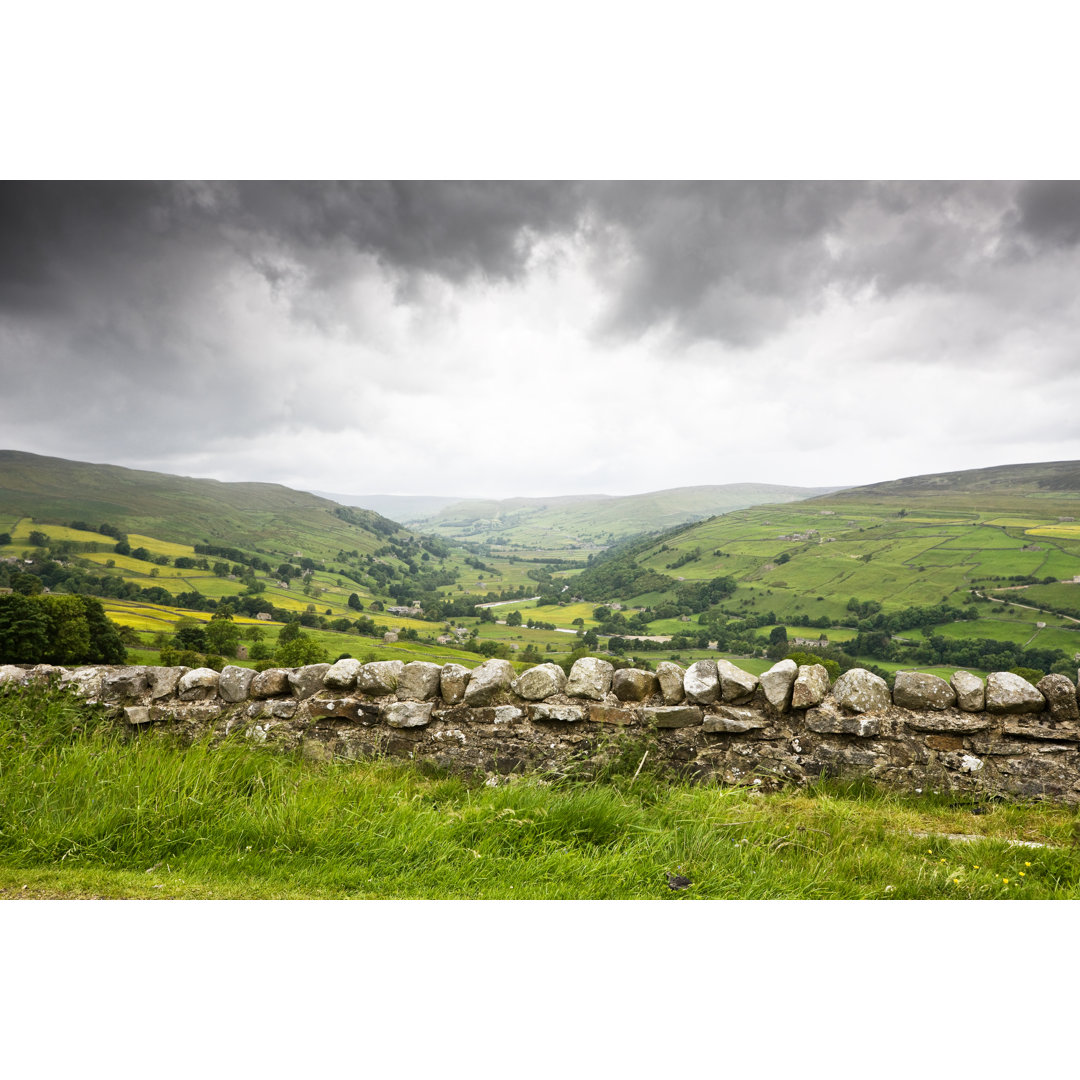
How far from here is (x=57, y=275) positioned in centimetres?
1114

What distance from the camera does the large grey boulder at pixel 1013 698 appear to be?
12.3 feet

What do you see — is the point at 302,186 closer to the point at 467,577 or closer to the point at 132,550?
the point at 132,550

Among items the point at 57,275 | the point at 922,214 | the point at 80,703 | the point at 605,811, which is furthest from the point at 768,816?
the point at 57,275

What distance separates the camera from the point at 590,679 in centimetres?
429

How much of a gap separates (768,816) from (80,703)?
596 cm

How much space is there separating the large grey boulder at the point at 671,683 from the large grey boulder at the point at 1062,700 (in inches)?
114

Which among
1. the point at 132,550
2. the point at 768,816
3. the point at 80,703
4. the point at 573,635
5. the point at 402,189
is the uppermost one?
the point at 402,189

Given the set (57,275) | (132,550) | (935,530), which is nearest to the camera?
(57,275)

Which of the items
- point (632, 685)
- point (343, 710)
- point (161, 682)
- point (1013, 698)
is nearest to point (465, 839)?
point (632, 685)

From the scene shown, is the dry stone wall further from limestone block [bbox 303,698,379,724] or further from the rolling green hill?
the rolling green hill

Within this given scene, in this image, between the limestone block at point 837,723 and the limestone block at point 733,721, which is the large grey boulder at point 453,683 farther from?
the limestone block at point 837,723

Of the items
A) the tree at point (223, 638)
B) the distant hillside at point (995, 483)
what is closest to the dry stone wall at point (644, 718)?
the tree at point (223, 638)

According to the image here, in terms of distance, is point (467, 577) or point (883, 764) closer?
point (883, 764)

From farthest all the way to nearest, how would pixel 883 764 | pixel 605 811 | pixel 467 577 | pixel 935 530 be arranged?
pixel 467 577 → pixel 935 530 → pixel 883 764 → pixel 605 811
